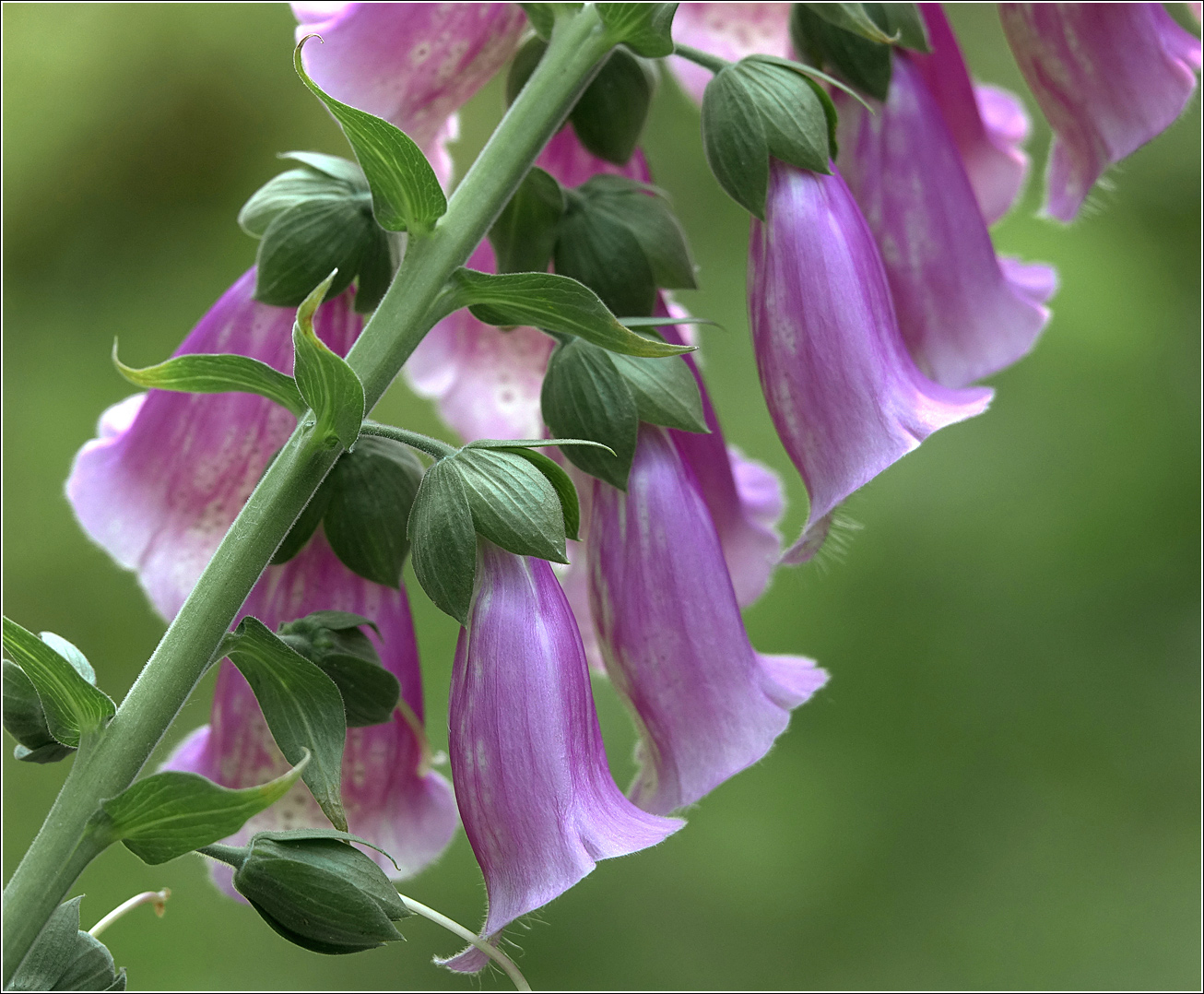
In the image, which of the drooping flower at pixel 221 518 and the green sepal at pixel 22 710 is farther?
the drooping flower at pixel 221 518

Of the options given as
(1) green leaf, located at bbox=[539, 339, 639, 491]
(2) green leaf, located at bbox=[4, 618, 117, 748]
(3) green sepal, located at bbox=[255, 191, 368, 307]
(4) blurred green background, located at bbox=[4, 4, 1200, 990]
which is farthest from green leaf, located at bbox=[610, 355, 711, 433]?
(4) blurred green background, located at bbox=[4, 4, 1200, 990]

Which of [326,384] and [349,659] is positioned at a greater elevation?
[326,384]

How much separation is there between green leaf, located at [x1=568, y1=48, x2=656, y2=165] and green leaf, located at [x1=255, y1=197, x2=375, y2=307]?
14cm

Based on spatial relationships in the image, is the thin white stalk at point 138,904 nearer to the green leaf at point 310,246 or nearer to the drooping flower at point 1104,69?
the green leaf at point 310,246

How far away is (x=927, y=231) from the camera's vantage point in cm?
67

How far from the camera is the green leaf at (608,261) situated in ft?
1.92

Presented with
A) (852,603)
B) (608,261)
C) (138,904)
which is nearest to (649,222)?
(608,261)

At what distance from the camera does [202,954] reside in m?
1.48

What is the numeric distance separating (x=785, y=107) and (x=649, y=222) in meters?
0.08

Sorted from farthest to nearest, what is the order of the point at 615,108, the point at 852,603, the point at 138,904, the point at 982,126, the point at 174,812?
the point at 852,603, the point at 982,126, the point at 615,108, the point at 138,904, the point at 174,812

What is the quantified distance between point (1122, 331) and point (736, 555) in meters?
1.09

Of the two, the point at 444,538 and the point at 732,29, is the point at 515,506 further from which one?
the point at 732,29

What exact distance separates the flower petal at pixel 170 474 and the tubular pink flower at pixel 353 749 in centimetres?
6

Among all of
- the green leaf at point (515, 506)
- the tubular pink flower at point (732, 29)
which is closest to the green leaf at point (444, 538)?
the green leaf at point (515, 506)
